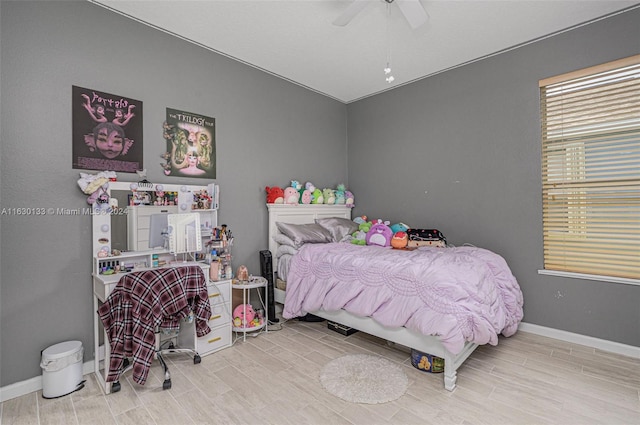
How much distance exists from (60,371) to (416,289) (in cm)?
247

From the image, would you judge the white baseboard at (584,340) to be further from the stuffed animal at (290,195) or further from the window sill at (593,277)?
the stuffed animal at (290,195)

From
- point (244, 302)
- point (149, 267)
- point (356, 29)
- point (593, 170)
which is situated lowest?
point (244, 302)

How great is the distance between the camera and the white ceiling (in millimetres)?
2465

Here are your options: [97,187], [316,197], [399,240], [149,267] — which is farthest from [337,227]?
[97,187]

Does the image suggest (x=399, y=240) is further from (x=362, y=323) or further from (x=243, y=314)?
(x=243, y=314)

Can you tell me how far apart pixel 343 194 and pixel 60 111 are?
3177mm

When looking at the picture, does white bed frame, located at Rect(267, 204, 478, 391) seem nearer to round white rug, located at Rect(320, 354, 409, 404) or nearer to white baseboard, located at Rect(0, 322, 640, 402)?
round white rug, located at Rect(320, 354, 409, 404)

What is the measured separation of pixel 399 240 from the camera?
130 inches

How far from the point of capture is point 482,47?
312 cm

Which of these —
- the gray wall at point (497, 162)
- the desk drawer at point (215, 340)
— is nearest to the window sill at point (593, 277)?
the gray wall at point (497, 162)

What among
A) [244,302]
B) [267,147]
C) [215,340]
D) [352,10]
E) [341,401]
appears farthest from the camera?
[267,147]

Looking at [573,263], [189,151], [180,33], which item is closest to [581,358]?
[573,263]

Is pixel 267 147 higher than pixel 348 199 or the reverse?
higher

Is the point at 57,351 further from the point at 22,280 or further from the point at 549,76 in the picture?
the point at 549,76
